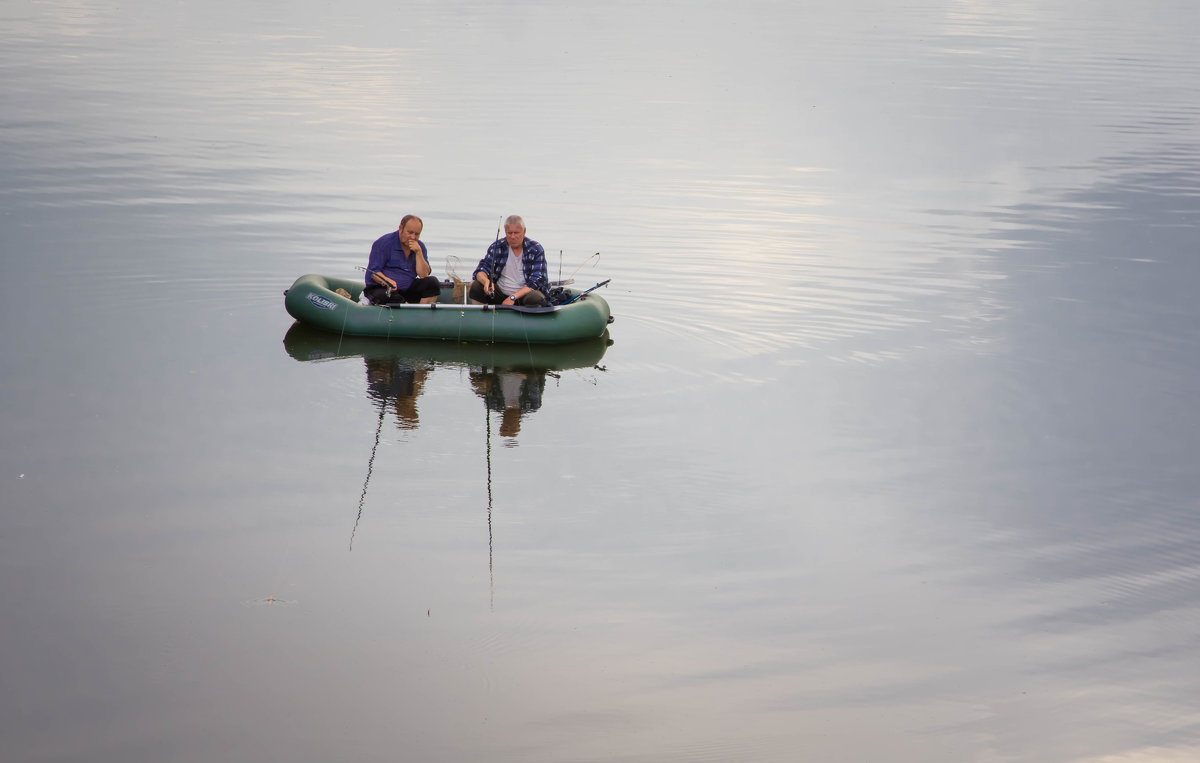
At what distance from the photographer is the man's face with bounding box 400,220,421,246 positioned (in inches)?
451

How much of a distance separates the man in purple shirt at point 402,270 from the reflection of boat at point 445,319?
14.2 inches

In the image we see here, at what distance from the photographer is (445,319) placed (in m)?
11.2

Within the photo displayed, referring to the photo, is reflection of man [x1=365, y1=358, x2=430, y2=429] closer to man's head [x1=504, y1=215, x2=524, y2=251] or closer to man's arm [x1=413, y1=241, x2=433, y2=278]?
man's arm [x1=413, y1=241, x2=433, y2=278]

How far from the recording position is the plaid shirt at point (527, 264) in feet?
38.1

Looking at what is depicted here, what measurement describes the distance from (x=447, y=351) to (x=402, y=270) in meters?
1.00

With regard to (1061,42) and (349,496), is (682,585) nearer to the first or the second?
(349,496)

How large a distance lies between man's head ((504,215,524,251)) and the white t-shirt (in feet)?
0.25

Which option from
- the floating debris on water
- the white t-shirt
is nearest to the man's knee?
the white t-shirt

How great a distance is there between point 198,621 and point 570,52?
30512 mm

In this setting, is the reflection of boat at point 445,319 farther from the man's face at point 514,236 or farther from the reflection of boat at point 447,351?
the man's face at point 514,236

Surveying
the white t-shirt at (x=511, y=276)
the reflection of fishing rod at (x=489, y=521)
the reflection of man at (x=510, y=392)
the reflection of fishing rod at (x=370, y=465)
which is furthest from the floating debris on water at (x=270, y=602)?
the white t-shirt at (x=511, y=276)

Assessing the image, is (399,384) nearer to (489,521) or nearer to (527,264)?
(527,264)

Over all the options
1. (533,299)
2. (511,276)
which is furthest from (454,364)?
(511,276)

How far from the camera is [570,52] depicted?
35375 millimetres
